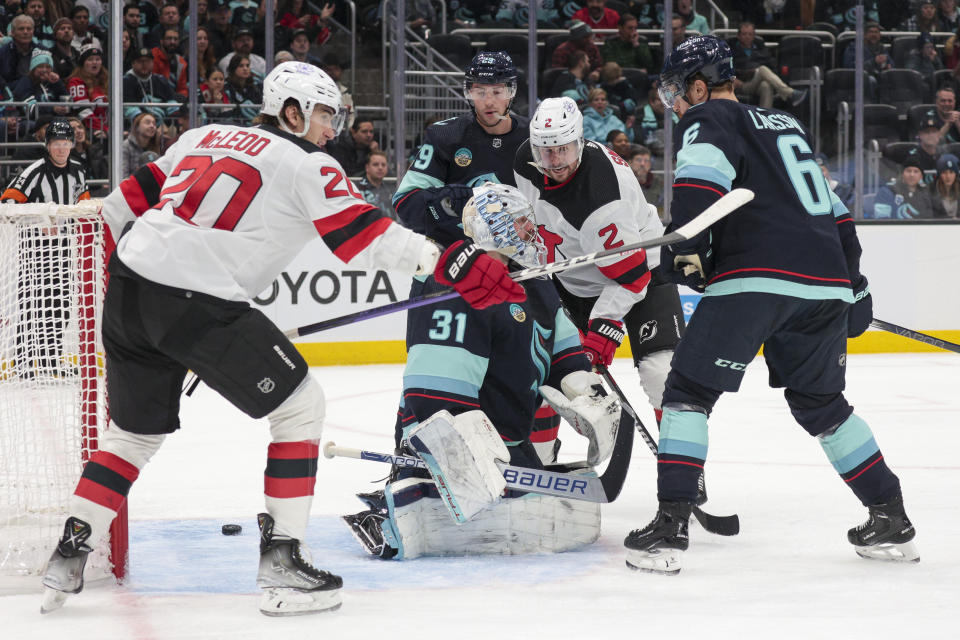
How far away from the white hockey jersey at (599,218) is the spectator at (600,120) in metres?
4.36

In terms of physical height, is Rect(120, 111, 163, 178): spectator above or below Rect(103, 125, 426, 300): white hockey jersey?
above

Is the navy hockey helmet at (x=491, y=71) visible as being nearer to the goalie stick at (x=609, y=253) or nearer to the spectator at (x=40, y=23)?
the goalie stick at (x=609, y=253)

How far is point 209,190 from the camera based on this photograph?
2371mm

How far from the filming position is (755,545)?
118 inches

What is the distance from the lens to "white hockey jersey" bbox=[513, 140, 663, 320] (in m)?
3.16

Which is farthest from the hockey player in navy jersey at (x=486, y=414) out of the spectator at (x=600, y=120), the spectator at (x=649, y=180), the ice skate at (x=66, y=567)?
the spectator at (x=600, y=120)

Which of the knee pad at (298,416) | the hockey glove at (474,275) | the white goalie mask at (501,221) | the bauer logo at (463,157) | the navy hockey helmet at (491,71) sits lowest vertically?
the knee pad at (298,416)

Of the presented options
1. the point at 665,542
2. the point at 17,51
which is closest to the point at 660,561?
the point at 665,542

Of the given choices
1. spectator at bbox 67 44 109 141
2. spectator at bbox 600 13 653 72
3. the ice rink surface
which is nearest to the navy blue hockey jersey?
the ice rink surface

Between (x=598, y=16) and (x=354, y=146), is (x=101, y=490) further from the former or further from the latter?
(x=598, y=16)

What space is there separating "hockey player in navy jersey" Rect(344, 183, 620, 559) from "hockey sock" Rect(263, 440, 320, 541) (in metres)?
0.37

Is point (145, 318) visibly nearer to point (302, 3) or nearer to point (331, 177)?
point (331, 177)

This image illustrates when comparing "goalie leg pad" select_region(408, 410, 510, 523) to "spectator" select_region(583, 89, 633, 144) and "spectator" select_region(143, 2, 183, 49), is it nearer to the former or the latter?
"spectator" select_region(583, 89, 633, 144)

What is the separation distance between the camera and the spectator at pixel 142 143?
21.8 feet
